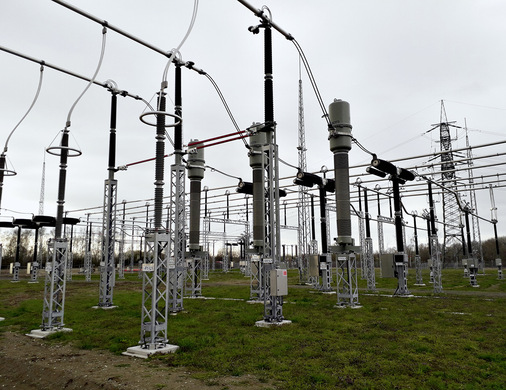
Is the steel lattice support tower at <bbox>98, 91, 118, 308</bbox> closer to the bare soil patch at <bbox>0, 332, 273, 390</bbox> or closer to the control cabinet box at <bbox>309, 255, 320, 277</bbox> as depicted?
the bare soil patch at <bbox>0, 332, 273, 390</bbox>

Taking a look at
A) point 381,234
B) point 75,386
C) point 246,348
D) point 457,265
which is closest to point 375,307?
point 246,348

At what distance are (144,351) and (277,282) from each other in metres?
4.56

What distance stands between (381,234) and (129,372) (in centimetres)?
3735

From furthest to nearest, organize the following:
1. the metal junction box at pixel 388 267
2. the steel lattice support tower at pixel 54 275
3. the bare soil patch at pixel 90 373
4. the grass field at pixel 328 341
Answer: the metal junction box at pixel 388 267
the steel lattice support tower at pixel 54 275
the grass field at pixel 328 341
the bare soil patch at pixel 90 373

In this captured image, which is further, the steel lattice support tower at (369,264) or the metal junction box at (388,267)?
the metal junction box at (388,267)

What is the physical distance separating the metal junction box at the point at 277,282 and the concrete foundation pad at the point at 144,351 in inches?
145

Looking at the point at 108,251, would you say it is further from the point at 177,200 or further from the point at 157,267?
the point at 157,267

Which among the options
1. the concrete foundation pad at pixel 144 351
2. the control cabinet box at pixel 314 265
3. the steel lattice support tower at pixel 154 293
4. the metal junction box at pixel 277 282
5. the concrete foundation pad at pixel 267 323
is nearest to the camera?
the concrete foundation pad at pixel 144 351

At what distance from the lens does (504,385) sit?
6.91 metres

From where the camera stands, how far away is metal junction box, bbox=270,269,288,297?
1217cm

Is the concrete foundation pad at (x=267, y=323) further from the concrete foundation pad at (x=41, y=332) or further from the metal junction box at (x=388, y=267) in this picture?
the metal junction box at (x=388, y=267)

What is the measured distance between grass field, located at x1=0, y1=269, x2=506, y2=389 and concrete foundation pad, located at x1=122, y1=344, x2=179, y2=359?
29cm

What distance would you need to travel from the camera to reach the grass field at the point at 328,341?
24.4ft

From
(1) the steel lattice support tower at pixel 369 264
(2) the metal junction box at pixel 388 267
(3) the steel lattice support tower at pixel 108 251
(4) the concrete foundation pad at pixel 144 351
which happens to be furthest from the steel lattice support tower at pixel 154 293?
(2) the metal junction box at pixel 388 267
